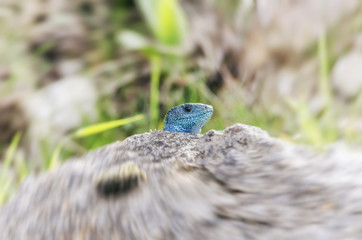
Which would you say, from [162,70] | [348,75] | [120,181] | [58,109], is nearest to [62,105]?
[58,109]

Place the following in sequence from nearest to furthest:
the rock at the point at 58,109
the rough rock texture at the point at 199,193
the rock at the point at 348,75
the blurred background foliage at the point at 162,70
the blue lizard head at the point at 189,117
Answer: the rough rock texture at the point at 199,193, the blue lizard head at the point at 189,117, the blurred background foliage at the point at 162,70, the rock at the point at 348,75, the rock at the point at 58,109

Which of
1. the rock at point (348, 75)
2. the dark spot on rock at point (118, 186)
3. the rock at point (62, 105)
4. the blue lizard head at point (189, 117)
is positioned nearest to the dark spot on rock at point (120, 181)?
the dark spot on rock at point (118, 186)

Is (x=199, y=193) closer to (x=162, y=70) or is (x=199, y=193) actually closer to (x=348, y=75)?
(x=162, y=70)

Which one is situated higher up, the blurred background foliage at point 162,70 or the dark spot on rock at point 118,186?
the blurred background foliage at point 162,70

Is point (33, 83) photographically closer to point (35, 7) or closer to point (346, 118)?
point (35, 7)

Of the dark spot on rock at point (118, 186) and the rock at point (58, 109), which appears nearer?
the dark spot on rock at point (118, 186)

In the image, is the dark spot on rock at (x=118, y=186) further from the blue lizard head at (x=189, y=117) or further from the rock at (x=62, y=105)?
the rock at (x=62, y=105)

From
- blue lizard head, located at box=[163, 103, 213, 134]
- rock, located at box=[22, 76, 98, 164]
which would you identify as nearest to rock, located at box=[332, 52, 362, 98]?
blue lizard head, located at box=[163, 103, 213, 134]
